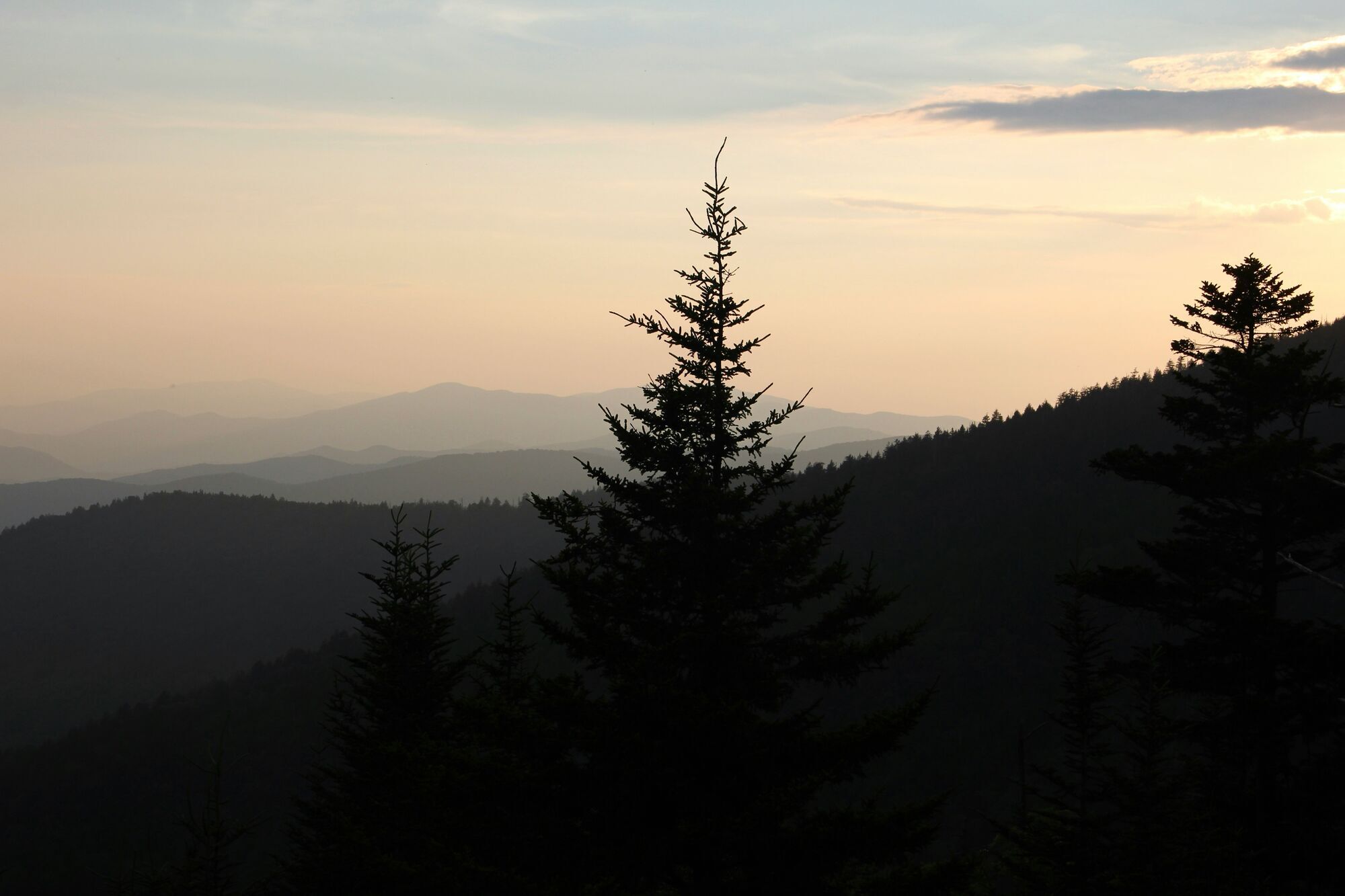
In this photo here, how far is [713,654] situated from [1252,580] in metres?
10.7

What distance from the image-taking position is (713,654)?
12.6 metres

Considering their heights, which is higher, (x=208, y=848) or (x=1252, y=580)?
(x=1252, y=580)

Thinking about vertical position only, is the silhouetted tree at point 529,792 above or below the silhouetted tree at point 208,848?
above

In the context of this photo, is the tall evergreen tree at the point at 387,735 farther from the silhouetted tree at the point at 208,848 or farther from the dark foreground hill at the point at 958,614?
the dark foreground hill at the point at 958,614

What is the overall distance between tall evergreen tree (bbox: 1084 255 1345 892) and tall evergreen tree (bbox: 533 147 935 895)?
755 centimetres

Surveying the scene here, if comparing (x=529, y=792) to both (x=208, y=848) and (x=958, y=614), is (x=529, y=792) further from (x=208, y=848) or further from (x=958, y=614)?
(x=958, y=614)

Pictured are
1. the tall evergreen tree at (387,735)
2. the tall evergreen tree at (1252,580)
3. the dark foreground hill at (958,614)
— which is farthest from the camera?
the dark foreground hill at (958,614)

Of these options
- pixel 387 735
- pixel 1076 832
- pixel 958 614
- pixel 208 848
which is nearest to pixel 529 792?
pixel 208 848

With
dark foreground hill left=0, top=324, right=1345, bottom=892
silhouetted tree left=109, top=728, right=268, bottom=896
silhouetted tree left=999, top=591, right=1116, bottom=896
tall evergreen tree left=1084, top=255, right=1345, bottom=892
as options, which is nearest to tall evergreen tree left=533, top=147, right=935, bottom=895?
silhouetted tree left=999, top=591, right=1116, bottom=896

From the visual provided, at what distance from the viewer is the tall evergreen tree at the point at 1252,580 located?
56.5 feet

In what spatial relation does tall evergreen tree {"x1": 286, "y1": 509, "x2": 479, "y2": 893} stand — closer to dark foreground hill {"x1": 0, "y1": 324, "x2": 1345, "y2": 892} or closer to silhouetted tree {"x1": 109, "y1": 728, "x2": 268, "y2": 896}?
silhouetted tree {"x1": 109, "y1": 728, "x2": 268, "y2": 896}

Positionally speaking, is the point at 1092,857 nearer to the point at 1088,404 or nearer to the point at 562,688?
the point at 562,688

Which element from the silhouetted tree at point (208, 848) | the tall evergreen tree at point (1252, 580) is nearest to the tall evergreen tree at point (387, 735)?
the silhouetted tree at point (208, 848)

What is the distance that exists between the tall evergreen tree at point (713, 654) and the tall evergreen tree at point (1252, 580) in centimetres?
755
